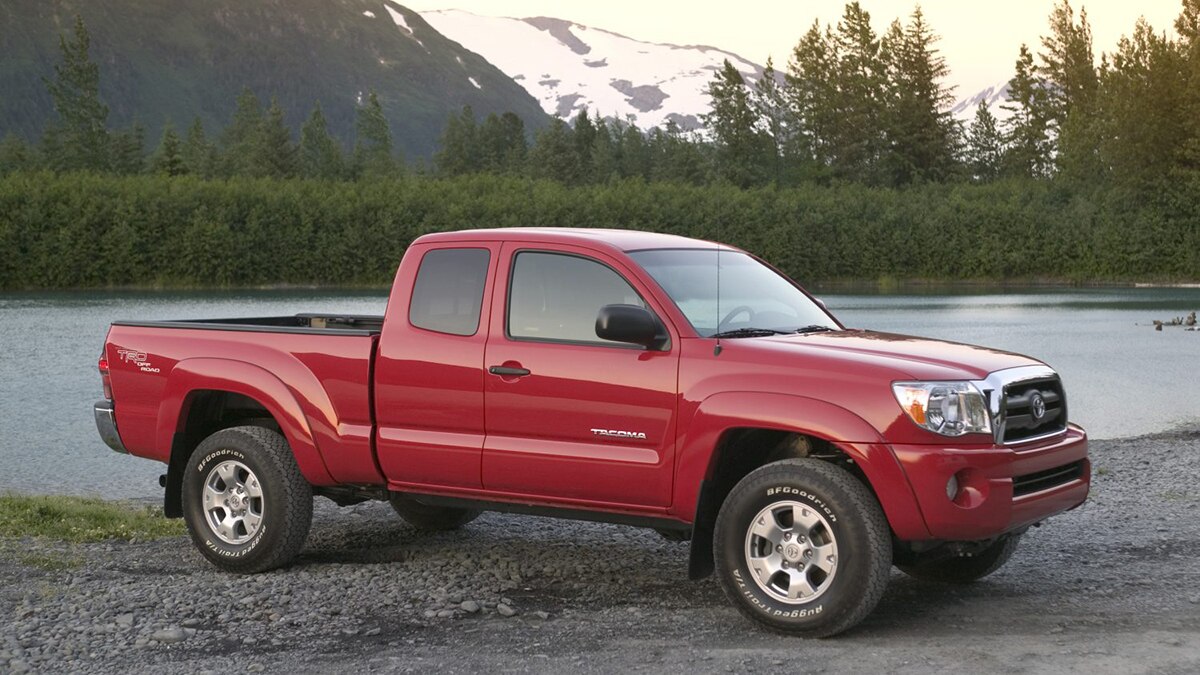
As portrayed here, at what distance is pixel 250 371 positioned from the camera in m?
8.19

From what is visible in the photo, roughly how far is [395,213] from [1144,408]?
71.8 m

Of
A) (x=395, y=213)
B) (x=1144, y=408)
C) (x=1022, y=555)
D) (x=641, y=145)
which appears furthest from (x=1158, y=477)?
(x=641, y=145)

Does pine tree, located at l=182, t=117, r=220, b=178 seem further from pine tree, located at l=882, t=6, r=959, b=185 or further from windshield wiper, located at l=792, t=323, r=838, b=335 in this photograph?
windshield wiper, located at l=792, t=323, r=838, b=335

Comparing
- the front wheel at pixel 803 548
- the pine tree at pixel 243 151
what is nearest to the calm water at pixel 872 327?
the front wheel at pixel 803 548

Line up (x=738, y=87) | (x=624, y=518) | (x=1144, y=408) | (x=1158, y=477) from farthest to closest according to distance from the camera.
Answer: (x=738, y=87)
(x=1144, y=408)
(x=1158, y=477)
(x=624, y=518)

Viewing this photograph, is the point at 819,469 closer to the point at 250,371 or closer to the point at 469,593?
the point at 469,593

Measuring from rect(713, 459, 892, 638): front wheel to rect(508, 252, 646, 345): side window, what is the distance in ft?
3.96

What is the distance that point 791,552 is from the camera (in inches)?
259

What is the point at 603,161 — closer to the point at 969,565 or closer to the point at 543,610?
the point at 969,565

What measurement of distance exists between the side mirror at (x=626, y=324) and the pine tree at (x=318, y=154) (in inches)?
4165

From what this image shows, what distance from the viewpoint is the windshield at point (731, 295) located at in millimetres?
7137

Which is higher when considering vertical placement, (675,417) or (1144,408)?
(675,417)

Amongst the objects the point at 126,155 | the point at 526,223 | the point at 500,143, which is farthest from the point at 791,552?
the point at 500,143

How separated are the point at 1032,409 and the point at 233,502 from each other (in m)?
4.61
